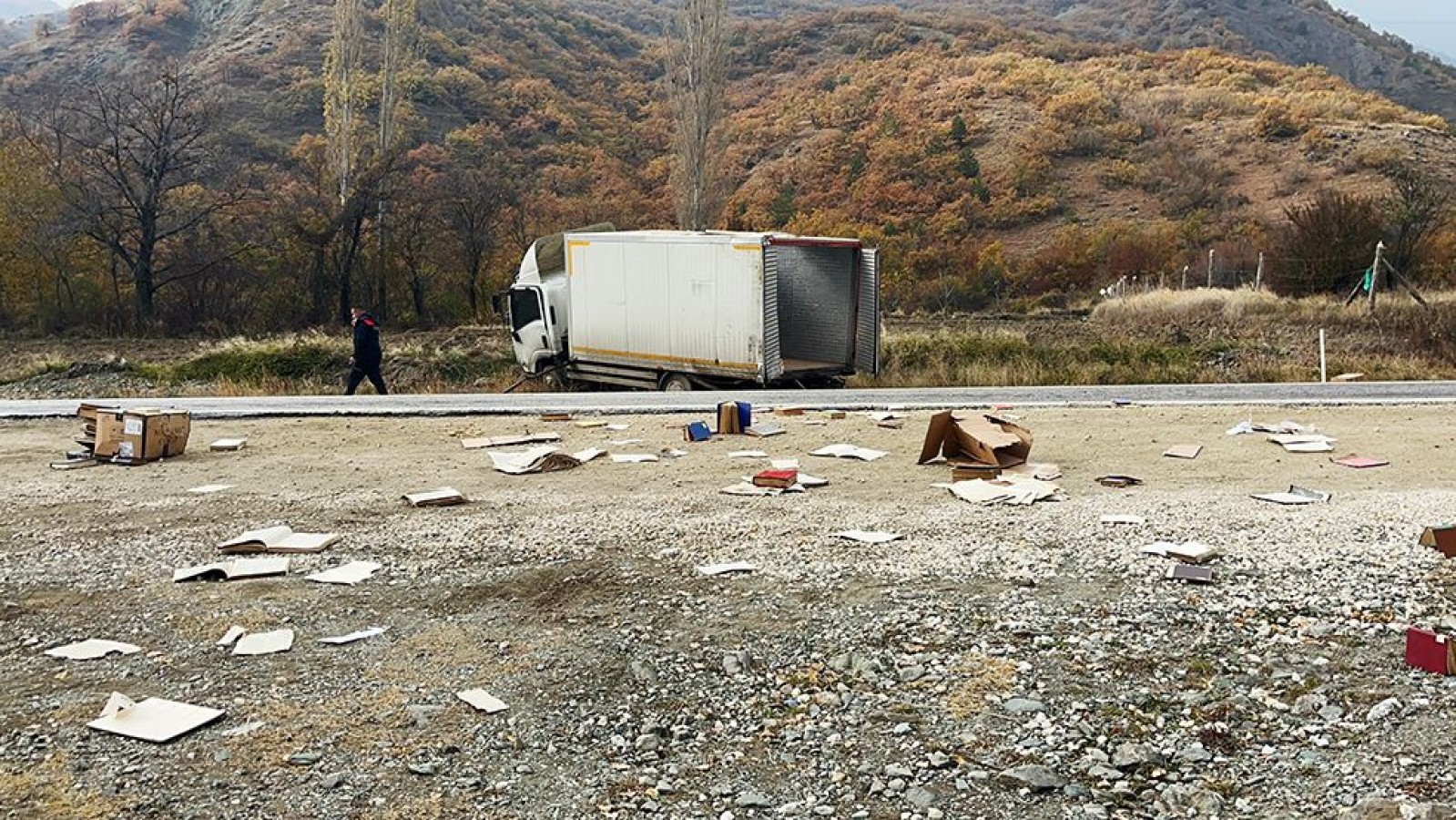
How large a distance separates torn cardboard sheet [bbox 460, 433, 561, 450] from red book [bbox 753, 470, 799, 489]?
4.01 metres

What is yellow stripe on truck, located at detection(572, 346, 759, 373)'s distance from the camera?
63.9 ft

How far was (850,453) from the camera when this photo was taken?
12.3 metres

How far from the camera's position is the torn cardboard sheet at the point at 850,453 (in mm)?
12141

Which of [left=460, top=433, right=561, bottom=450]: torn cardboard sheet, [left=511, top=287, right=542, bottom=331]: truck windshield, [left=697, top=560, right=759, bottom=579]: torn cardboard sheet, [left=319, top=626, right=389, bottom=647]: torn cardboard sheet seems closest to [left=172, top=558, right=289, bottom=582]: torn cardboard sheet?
[left=319, top=626, right=389, bottom=647]: torn cardboard sheet

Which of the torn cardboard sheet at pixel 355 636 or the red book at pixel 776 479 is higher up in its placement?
the red book at pixel 776 479

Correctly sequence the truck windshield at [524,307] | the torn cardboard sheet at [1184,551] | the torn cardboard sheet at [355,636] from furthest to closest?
the truck windshield at [524,307], the torn cardboard sheet at [1184,551], the torn cardboard sheet at [355,636]

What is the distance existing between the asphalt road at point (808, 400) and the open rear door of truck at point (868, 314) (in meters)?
2.23

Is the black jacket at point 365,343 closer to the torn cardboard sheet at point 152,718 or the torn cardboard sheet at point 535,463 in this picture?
the torn cardboard sheet at point 535,463

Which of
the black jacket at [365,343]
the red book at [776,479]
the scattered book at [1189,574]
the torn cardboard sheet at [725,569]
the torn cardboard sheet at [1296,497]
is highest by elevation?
the black jacket at [365,343]

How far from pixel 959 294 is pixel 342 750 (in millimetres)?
38127

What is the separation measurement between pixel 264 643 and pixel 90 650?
92 centimetres

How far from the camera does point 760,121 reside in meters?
66.4

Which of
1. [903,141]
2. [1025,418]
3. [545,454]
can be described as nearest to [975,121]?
[903,141]

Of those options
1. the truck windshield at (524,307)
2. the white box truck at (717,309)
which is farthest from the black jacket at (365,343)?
the truck windshield at (524,307)
